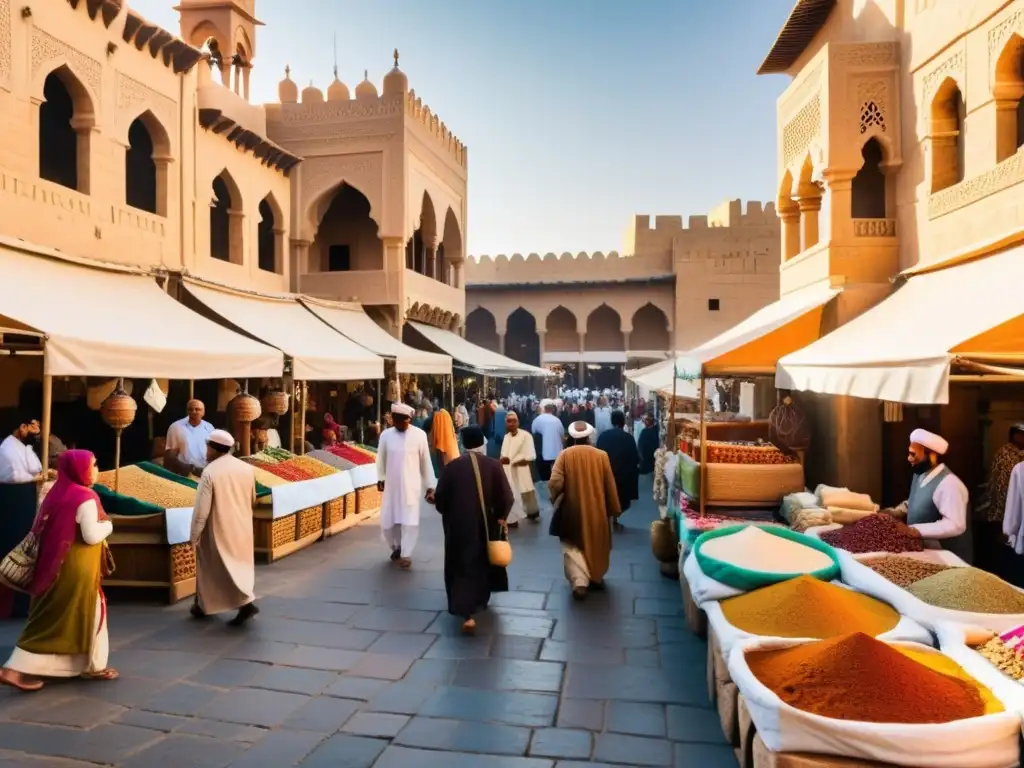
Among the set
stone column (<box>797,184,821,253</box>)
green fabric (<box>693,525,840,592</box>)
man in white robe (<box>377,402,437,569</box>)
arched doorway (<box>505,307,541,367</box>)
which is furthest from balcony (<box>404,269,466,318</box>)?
green fabric (<box>693,525,840,592</box>)

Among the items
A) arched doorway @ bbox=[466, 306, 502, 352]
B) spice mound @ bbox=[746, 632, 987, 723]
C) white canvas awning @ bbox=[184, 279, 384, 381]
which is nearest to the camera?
spice mound @ bbox=[746, 632, 987, 723]

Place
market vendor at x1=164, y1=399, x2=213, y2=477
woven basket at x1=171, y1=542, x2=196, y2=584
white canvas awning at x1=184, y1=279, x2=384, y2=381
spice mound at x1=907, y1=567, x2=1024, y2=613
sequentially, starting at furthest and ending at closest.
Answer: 1. white canvas awning at x1=184, y1=279, x2=384, y2=381
2. market vendor at x1=164, y1=399, x2=213, y2=477
3. woven basket at x1=171, y1=542, x2=196, y2=584
4. spice mound at x1=907, y1=567, x2=1024, y2=613

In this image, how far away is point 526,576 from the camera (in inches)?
254

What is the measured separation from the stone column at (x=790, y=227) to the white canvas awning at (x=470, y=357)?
23.7 feet

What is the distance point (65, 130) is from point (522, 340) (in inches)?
710

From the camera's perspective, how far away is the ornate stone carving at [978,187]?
539cm

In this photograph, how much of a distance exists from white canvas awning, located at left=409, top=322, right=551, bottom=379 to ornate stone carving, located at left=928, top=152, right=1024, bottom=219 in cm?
981

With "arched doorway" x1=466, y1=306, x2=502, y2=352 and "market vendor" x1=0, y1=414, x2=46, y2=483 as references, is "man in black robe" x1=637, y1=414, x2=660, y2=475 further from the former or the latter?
"arched doorway" x1=466, y1=306, x2=502, y2=352

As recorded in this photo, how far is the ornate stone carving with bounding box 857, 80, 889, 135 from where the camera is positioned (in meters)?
7.17

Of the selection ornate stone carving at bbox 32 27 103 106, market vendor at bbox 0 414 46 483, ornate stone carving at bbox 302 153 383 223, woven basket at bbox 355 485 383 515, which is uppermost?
ornate stone carving at bbox 302 153 383 223

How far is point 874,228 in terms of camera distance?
724 cm

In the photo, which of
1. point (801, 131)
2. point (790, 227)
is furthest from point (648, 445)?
point (801, 131)

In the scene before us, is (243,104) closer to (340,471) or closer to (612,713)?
(340,471)

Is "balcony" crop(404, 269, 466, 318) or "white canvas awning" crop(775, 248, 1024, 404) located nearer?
"white canvas awning" crop(775, 248, 1024, 404)
